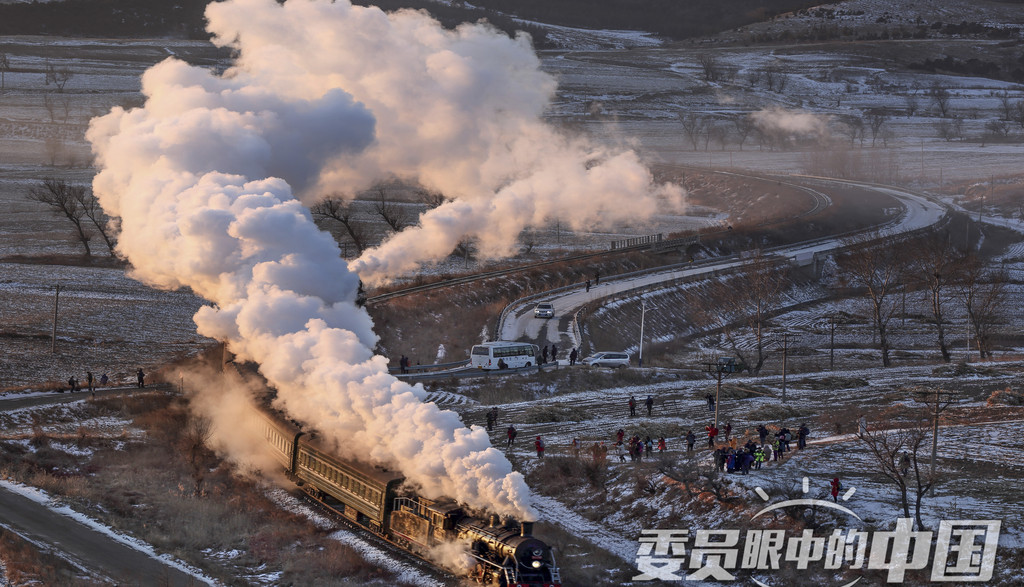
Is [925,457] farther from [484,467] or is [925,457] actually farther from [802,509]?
[484,467]

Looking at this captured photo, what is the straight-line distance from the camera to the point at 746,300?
9662 centimetres

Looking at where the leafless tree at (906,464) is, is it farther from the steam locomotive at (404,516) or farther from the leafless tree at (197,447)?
the leafless tree at (197,447)

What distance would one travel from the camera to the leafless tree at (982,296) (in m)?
75.2

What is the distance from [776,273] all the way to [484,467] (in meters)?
78.8

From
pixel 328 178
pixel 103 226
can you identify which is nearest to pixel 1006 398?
pixel 328 178

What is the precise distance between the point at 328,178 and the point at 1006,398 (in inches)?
1533

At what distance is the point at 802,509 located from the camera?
3447 cm

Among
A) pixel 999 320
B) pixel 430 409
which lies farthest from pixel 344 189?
pixel 999 320

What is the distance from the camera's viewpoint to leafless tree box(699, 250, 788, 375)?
87.9 m

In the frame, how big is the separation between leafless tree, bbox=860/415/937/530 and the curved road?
33.8 metres

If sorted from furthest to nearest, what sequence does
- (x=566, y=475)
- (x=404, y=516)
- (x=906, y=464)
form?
(x=566, y=475)
(x=906, y=464)
(x=404, y=516)

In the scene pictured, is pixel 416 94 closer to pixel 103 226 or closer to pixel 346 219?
pixel 346 219

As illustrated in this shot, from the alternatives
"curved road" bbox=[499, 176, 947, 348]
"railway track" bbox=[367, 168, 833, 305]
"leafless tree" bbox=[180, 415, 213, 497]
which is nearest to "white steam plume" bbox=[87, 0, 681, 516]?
"leafless tree" bbox=[180, 415, 213, 497]

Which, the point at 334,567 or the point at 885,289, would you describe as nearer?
the point at 334,567
